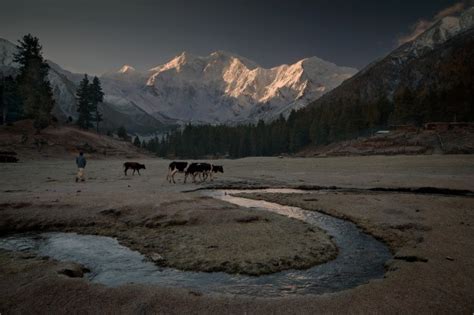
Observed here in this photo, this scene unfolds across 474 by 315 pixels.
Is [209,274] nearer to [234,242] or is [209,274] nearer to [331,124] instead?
[234,242]

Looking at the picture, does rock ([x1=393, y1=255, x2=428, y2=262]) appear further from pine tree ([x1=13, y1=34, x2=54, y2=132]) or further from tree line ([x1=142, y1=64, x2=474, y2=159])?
tree line ([x1=142, y1=64, x2=474, y2=159])

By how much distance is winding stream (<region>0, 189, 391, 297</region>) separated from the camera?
740 cm

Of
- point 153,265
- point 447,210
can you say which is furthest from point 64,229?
point 447,210

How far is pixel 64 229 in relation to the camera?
12.7 meters

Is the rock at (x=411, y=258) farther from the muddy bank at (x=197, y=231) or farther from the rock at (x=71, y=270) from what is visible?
the rock at (x=71, y=270)

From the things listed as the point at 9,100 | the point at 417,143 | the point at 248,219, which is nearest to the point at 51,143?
the point at 9,100

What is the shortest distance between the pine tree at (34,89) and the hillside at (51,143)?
3303 millimetres

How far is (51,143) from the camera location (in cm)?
6756

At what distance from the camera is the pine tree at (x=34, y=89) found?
6831cm

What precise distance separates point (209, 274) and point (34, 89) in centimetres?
7833

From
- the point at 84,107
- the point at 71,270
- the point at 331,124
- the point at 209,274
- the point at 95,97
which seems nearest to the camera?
the point at 71,270

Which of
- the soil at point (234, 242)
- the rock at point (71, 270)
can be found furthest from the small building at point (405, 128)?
the rock at point (71, 270)

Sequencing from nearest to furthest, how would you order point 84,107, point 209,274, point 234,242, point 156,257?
point 209,274 → point 156,257 → point 234,242 → point 84,107

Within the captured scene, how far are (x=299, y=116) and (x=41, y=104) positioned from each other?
110m
